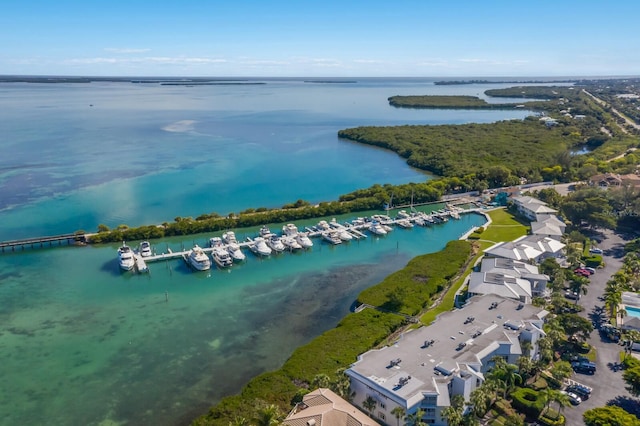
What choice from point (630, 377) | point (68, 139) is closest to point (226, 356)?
point (630, 377)

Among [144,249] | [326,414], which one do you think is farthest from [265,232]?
[326,414]

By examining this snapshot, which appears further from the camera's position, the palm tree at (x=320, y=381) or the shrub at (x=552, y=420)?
the palm tree at (x=320, y=381)

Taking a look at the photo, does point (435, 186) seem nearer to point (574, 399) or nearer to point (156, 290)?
point (156, 290)

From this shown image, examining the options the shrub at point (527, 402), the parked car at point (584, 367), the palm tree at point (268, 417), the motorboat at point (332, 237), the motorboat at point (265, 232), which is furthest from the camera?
the motorboat at point (332, 237)

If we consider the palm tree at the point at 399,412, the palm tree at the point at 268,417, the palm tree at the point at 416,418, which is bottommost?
the palm tree at the point at 399,412

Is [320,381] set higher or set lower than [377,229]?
higher

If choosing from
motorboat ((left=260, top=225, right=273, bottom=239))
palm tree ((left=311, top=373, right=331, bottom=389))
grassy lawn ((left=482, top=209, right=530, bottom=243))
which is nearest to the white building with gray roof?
palm tree ((left=311, top=373, right=331, bottom=389))

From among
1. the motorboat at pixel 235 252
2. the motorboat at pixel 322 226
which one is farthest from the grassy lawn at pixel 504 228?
the motorboat at pixel 235 252

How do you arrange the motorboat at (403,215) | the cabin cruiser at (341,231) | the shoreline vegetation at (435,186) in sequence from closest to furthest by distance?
the shoreline vegetation at (435,186), the cabin cruiser at (341,231), the motorboat at (403,215)

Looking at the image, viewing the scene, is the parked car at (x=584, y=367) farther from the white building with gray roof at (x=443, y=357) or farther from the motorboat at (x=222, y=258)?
the motorboat at (x=222, y=258)
